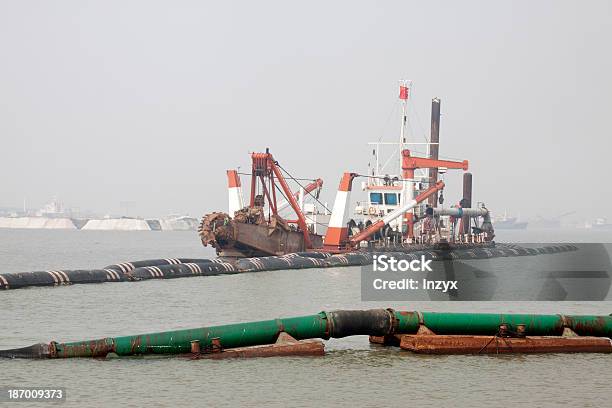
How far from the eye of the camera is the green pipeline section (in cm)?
2361

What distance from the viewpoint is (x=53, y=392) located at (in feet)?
64.4

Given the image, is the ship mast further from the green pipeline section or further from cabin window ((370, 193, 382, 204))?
the green pipeline section

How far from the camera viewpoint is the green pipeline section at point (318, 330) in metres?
23.6

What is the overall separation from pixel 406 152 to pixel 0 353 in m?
63.5

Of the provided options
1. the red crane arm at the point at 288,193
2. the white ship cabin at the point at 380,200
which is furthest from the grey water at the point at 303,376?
the white ship cabin at the point at 380,200

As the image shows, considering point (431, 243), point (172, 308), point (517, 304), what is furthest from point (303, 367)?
point (431, 243)

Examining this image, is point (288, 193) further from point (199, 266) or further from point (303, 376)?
point (303, 376)

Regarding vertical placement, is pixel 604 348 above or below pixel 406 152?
below

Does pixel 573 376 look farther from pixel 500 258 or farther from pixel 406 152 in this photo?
pixel 500 258

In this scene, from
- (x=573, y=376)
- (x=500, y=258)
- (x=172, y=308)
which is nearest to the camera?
(x=573, y=376)

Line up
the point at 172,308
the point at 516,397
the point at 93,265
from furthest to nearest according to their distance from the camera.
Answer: the point at 93,265, the point at 172,308, the point at 516,397

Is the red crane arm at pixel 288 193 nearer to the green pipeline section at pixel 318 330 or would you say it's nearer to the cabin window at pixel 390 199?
the cabin window at pixel 390 199

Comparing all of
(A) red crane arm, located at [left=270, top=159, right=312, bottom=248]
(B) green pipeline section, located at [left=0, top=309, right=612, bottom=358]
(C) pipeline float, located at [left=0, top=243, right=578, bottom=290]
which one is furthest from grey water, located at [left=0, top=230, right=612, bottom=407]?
(A) red crane arm, located at [left=270, top=159, right=312, bottom=248]

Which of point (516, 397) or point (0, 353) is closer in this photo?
point (516, 397)
